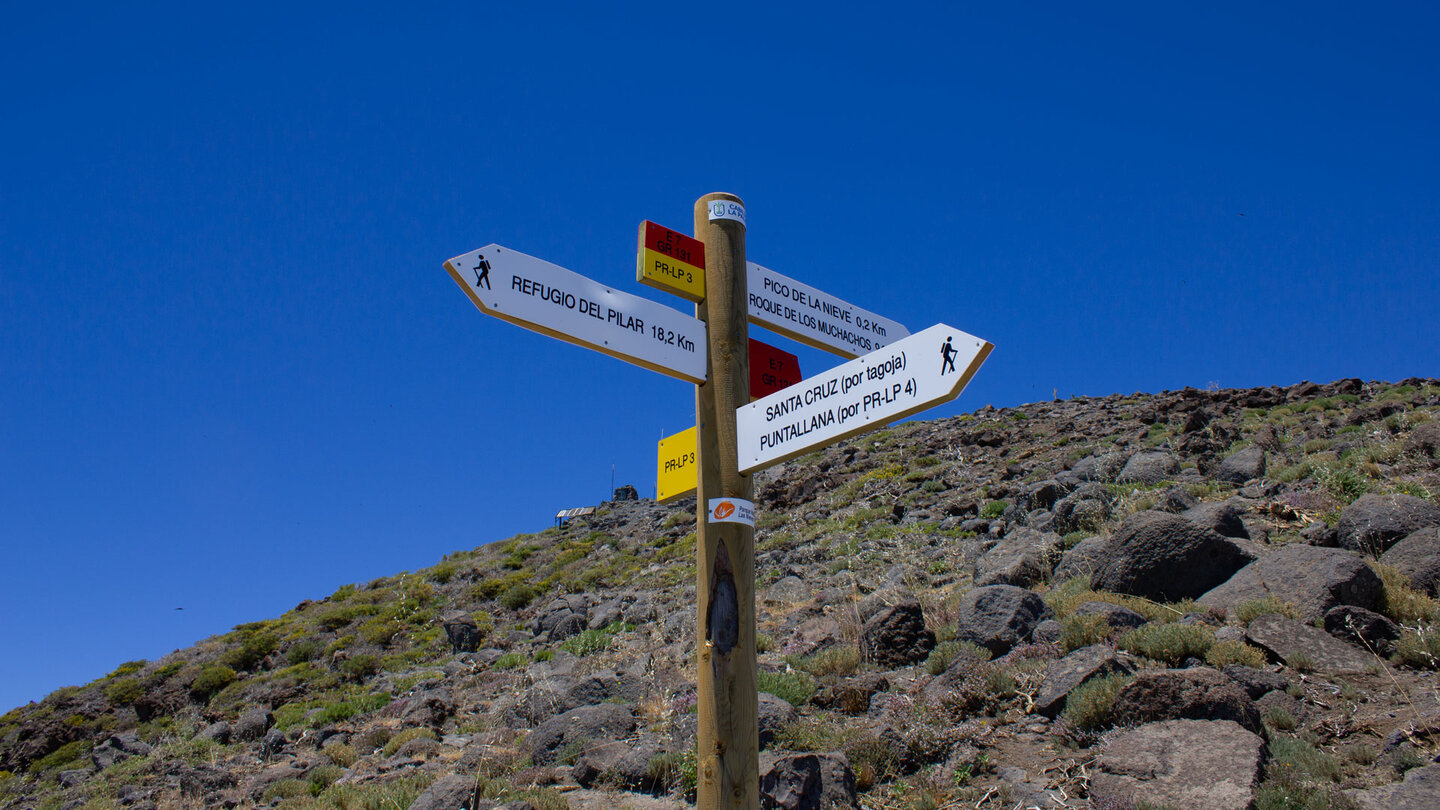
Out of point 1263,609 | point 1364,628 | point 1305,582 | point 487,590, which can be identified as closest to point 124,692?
point 487,590

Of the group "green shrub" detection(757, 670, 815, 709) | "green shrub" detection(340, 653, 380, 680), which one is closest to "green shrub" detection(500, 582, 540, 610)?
"green shrub" detection(340, 653, 380, 680)

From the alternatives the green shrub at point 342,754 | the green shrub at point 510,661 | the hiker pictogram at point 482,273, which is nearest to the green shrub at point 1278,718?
the hiker pictogram at point 482,273

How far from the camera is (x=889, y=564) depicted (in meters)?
15.0

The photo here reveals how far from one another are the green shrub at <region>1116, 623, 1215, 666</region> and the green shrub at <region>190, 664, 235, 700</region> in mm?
20773

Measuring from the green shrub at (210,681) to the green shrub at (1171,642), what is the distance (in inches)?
818

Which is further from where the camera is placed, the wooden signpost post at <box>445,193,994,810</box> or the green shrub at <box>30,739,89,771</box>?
the green shrub at <box>30,739,89,771</box>

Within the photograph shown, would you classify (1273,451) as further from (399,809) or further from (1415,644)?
(399,809)

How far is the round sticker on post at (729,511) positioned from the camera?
3949 mm

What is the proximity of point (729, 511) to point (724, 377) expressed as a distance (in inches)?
27.0

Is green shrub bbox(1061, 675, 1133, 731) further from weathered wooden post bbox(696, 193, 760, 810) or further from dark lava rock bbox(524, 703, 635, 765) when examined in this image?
dark lava rock bbox(524, 703, 635, 765)

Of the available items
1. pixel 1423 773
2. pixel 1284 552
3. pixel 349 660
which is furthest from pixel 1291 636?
pixel 349 660

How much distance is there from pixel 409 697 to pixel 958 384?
12.9 meters

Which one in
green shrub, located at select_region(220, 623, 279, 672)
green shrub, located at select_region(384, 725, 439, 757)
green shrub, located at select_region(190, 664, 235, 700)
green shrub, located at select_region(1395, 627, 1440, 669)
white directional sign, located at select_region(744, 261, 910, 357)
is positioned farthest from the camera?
green shrub, located at select_region(220, 623, 279, 672)

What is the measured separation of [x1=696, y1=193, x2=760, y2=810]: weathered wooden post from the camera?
3.76 metres
